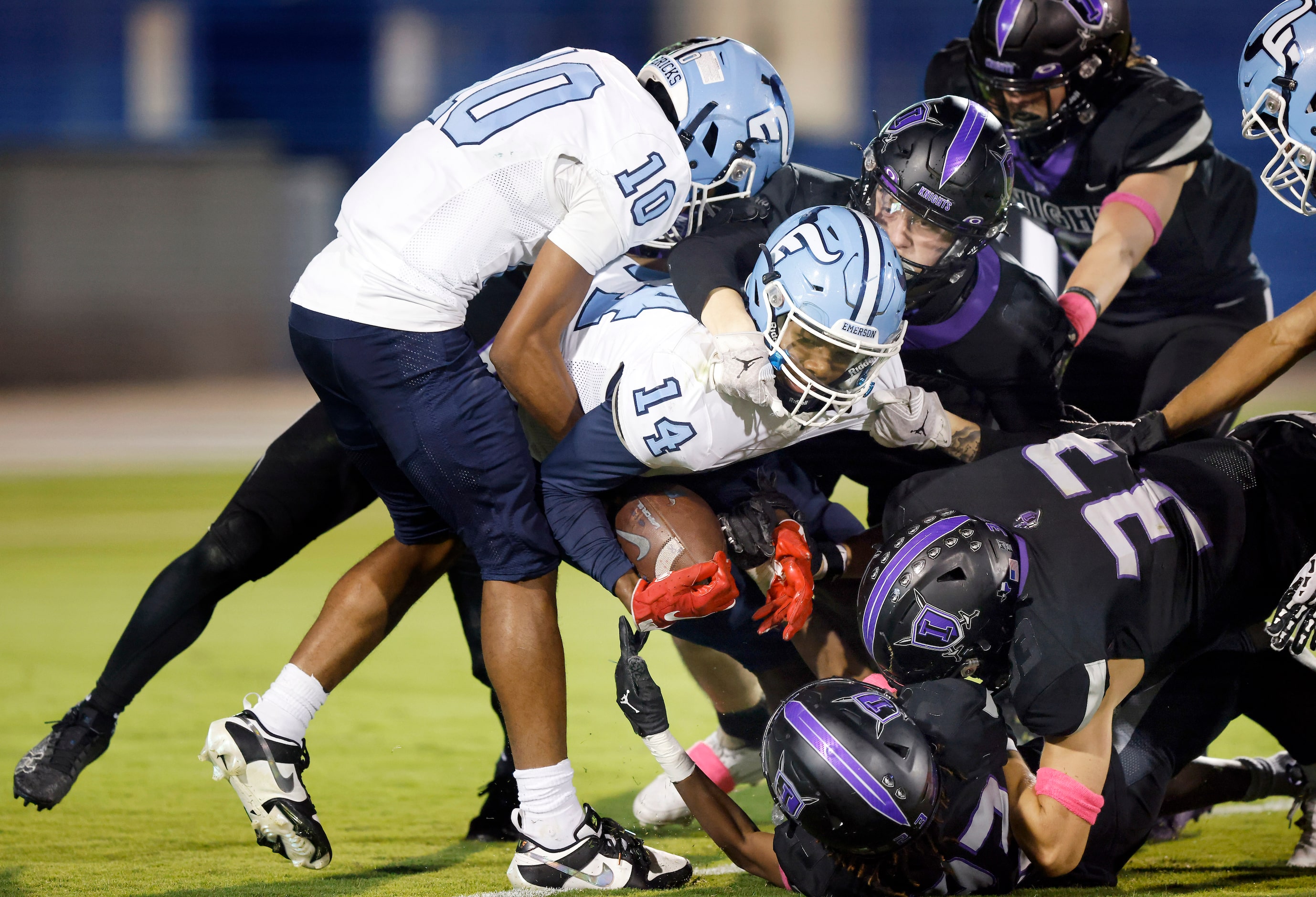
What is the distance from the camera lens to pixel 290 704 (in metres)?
3.54

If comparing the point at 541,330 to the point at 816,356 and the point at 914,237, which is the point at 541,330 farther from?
the point at 914,237

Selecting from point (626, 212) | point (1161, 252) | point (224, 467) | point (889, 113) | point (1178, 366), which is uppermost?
point (626, 212)

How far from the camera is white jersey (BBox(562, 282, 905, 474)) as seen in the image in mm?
3275

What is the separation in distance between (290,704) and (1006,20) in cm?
286

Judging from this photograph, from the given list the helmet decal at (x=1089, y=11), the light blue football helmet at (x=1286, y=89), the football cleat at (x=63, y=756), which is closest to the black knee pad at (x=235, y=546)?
the football cleat at (x=63, y=756)

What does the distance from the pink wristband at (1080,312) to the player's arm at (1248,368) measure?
372mm

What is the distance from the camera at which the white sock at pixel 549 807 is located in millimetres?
3277

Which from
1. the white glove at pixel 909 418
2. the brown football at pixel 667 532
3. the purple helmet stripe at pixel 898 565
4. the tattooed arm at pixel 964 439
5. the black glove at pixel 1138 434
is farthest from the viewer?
the tattooed arm at pixel 964 439

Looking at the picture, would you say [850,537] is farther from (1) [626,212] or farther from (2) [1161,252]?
(2) [1161,252]

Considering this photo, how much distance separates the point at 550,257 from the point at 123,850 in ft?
6.61

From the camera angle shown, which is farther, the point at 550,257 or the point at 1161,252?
the point at 1161,252

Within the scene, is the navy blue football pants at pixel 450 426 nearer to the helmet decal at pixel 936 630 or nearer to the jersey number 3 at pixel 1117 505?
the helmet decal at pixel 936 630

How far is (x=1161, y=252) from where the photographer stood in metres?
4.67

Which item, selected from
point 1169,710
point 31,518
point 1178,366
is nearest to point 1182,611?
point 1169,710
